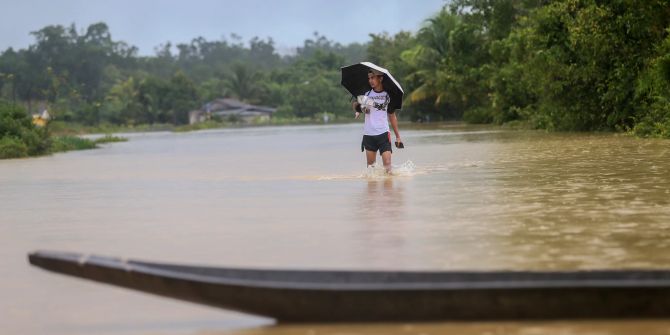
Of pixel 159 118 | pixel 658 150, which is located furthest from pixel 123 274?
pixel 159 118

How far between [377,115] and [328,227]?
18.6ft

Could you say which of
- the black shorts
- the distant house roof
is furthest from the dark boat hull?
the distant house roof

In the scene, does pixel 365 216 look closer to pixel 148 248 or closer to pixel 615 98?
pixel 148 248

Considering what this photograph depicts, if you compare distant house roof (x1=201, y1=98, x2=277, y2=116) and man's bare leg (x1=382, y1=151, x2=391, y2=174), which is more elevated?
man's bare leg (x1=382, y1=151, x2=391, y2=174)

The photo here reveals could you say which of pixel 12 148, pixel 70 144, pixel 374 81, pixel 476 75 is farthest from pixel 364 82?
pixel 476 75

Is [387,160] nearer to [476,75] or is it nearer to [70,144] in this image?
[70,144]

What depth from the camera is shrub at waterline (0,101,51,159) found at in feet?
99.1

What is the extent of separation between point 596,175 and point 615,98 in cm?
1682

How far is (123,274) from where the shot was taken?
16.3 ft

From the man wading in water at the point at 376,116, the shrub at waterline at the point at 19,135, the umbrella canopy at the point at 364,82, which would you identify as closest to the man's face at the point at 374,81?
the man wading in water at the point at 376,116

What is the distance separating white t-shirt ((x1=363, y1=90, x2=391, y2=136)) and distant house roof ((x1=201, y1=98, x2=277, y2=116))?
95.5 m

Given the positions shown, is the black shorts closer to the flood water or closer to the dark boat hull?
the flood water

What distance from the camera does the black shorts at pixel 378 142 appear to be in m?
15.1

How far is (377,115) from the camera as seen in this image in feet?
49.1
